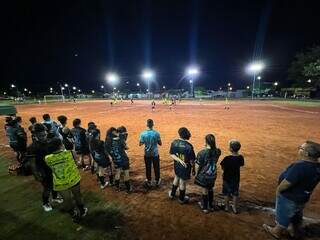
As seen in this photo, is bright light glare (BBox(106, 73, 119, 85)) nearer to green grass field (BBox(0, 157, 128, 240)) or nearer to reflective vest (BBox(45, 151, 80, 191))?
green grass field (BBox(0, 157, 128, 240))

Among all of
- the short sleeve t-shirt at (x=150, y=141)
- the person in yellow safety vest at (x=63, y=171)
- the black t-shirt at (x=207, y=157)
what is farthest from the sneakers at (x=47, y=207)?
the black t-shirt at (x=207, y=157)

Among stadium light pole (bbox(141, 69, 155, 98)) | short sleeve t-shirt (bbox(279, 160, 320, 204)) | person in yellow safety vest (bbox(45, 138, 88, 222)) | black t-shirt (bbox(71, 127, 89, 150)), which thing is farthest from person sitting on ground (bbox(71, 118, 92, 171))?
stadium light pole (bbox(141, 69, 155, 98))

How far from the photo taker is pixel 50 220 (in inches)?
212

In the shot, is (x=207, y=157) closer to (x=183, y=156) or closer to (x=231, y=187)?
(x=183, y=156)

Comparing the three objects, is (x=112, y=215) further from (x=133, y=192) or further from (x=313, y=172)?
(x=313, y=172)

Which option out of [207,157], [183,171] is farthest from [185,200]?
[207,157]

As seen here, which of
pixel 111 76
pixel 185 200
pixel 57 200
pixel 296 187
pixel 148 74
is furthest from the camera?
pixel 111 76

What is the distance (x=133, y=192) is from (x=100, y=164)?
4.00 feet

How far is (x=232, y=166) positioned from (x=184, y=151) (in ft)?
3.70

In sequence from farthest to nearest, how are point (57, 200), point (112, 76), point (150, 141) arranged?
point (112, 76)
point (150, 141)
point (57, 200)

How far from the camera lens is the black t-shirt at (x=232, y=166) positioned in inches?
206

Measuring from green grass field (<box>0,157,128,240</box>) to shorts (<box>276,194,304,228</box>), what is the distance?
2984mm

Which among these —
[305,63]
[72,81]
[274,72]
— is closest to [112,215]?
[305,63]

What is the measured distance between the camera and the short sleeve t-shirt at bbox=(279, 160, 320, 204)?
4000 millimetres
